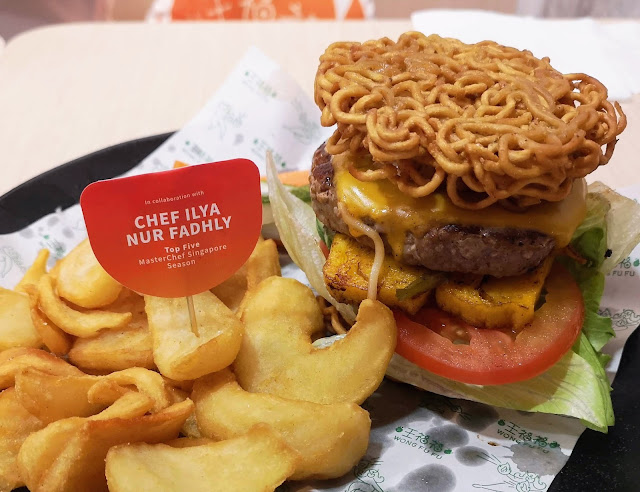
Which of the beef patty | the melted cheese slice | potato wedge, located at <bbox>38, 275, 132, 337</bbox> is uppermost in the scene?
the melted cheese slice

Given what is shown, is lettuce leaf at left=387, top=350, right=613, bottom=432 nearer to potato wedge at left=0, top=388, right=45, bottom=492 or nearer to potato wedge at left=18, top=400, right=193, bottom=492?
potato wedge at left=18, top=400, right=193, bottom=492

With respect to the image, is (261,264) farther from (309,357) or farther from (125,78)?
(125,78)

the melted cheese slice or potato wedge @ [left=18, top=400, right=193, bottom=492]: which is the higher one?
the melted cheese slice

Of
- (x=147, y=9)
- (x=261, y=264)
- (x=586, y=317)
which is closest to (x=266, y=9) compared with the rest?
(x=147, y=9)

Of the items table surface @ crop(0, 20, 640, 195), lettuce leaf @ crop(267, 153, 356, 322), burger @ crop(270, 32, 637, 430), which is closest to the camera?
burger @ crop(270, 32, 637, 430)

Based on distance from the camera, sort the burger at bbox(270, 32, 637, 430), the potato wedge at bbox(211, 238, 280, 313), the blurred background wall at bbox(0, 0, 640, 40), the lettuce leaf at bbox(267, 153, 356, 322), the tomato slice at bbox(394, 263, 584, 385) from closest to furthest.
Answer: the burger at bbox(270, 32, 637, 430)
the tomato slice at bbox(394, 263, 584, 385)
the potato wedge at bbox(211, 238, 280, 313)
the lettuce leaf at bbox(267, 153, 356, 322)
the blurred background wall at bbox(0, 0, 640, 40)

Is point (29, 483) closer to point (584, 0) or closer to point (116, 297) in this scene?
point (116, 297)

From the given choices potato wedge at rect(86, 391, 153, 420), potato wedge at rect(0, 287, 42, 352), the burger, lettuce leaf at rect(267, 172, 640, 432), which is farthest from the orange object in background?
potato wedge at rect(86, 391, 153, 420)

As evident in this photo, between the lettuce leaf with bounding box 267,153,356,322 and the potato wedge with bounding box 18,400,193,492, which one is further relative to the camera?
the lettuce leaf with bounding box 267,153,356,322
